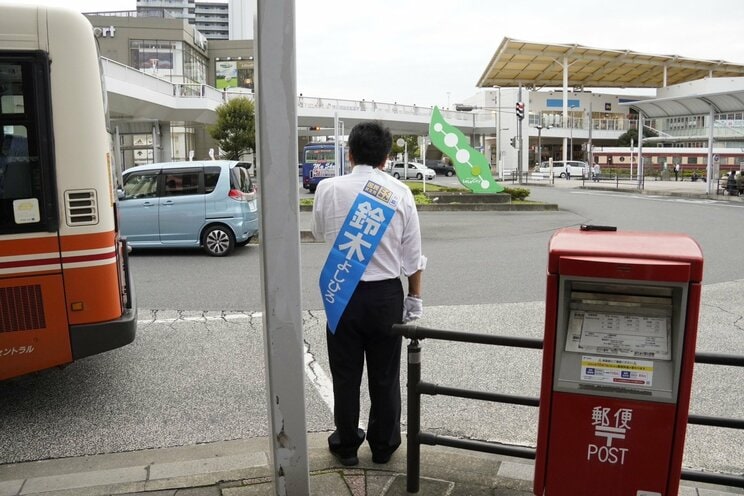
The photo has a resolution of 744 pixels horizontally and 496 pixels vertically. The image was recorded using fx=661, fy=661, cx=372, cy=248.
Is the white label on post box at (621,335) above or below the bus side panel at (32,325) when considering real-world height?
above

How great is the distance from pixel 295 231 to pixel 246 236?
987 cm

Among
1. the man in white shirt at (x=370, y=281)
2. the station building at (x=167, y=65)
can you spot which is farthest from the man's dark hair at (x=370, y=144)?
the station building at (x=167, y=65)

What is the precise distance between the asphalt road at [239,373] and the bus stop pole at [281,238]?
1.52 meters

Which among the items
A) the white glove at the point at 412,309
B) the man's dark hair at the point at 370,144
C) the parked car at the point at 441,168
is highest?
the man's dark hair at the point at 370,144

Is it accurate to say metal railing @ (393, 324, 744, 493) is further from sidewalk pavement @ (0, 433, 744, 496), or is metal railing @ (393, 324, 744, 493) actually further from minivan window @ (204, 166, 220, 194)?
minivan window @ (204, 166, 220, 194)

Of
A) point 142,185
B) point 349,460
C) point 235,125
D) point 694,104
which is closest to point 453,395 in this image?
point 349,460

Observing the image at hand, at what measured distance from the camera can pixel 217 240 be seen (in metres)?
12.2

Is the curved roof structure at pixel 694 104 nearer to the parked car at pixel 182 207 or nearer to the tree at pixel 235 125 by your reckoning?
the tree at pixel 235 125

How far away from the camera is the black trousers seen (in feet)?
11.2

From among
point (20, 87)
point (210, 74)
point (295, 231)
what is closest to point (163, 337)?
point (20, 87)

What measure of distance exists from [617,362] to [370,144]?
1.69 m

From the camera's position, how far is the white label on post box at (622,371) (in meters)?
2.48

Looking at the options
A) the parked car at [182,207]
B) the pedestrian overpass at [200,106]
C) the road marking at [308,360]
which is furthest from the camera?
the pedestrian overpass at [200,106]

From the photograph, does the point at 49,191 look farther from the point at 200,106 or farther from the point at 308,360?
the point at 200,106
